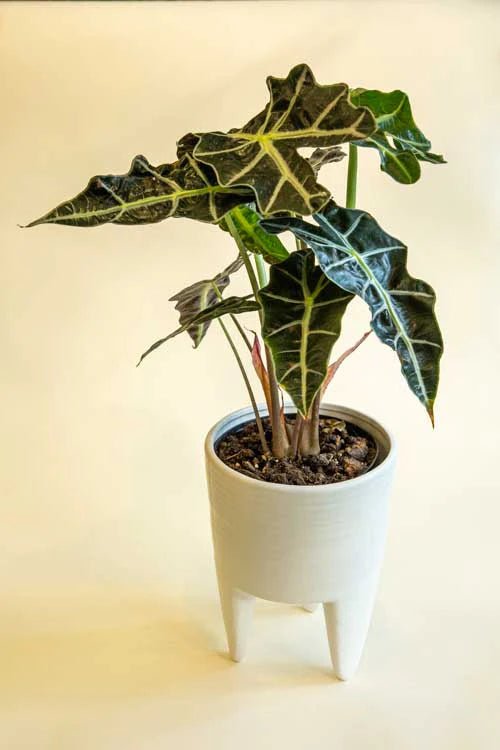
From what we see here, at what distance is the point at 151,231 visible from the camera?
1.87 m

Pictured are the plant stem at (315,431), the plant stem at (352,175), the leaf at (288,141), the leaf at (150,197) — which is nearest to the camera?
the leaf at (288,141)

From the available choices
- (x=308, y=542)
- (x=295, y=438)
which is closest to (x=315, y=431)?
(x=295, y=438)

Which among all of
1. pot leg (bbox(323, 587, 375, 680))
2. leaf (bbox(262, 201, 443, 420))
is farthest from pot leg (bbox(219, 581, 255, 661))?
leaf (bbox(262, 201, 443, 420))

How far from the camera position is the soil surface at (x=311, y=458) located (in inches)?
43.8

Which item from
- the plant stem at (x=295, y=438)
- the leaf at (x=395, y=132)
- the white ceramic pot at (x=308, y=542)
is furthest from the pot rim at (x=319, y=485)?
the leaf at (x=395, y=132)

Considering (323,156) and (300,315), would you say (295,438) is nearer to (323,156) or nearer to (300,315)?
(300,315)

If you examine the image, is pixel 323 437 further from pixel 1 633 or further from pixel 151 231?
pixel 151 231

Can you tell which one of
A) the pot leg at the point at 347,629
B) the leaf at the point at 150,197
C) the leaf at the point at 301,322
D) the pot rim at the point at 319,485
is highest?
the leaf at the point at 150,197

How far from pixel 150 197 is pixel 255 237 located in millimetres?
184

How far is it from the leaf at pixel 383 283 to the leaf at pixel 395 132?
0.11 m

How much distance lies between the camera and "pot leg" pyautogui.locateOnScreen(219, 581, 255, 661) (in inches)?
47.5

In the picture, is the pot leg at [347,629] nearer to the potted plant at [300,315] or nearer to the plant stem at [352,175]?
the potted plant at [300,315]

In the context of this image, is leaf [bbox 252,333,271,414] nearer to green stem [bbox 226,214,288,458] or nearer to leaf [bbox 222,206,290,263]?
green stem [bbox 226,214,288,458]

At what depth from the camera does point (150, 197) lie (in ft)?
3.06
